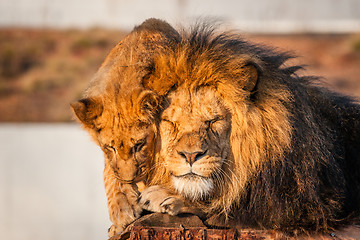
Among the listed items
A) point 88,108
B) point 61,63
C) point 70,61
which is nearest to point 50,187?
point 88,108

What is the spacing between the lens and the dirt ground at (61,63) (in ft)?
61.0

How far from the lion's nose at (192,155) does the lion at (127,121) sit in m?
0.24

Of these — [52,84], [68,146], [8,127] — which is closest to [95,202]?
[68,146]

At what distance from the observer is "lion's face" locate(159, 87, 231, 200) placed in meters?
2.92

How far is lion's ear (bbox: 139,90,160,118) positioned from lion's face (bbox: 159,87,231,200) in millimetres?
70

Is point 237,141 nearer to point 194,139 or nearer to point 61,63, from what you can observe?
point 194,139

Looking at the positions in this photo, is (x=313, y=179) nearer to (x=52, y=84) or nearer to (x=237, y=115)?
(x=237, y=115)

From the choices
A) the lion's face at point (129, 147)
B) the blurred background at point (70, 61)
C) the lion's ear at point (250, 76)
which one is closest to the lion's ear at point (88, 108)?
the lion's face at point (129, 147)

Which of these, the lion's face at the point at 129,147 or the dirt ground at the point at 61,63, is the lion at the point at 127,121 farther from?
the dirt ground at the point at 61,63

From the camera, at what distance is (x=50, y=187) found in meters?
9.76

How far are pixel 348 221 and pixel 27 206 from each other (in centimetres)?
698

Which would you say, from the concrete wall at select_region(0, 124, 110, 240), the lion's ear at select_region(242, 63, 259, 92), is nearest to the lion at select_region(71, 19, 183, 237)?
the lion's ear at select_region(242, 63, 259, 92)

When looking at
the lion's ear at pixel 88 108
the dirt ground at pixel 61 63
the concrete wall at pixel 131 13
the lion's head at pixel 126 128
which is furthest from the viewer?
the concrete wall at pixel 131 13

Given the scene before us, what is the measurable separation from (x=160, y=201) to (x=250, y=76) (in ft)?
2.83
